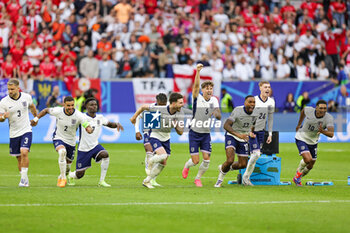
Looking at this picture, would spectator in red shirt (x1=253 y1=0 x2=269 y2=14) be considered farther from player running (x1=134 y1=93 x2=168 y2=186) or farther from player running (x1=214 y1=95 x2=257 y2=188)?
player running (x1=214 y1=95 x2=257 y2=188)

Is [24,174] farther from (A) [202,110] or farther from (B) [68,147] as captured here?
(A) [202,110]

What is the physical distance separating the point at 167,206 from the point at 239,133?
4047mm

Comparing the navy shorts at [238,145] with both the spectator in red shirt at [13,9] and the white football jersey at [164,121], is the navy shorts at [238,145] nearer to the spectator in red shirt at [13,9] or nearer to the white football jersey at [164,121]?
the white football jersey at [164,121]

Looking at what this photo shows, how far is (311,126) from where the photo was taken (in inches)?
→ 656

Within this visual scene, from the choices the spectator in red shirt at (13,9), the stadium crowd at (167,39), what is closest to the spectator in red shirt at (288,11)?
the stadium crowd at (167,39)

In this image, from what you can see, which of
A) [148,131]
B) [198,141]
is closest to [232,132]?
[198,141]

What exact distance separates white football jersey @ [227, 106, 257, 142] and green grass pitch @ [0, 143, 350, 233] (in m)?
1.28

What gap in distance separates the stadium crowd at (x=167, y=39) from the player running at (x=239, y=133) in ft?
46.4

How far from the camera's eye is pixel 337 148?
27734 mm

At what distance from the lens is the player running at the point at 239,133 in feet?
51.4

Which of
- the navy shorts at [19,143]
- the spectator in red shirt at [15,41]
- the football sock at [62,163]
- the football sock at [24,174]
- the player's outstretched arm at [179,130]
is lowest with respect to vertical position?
the football sock at [24,174]

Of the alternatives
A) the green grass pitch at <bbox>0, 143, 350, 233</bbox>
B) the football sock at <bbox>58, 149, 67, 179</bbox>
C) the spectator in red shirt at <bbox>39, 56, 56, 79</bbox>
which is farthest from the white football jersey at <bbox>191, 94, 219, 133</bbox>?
the spectator in red shirt at <bbox>39, 56, 56, 79</bbox>

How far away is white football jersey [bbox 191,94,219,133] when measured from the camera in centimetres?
1543

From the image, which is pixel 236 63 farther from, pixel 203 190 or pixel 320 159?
pixel 203 190
